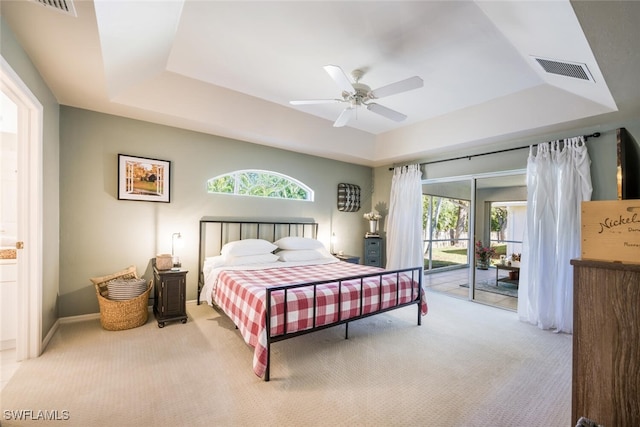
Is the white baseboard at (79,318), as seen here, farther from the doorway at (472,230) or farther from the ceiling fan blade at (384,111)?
the doorway at (472,230)

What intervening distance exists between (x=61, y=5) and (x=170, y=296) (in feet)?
9.00

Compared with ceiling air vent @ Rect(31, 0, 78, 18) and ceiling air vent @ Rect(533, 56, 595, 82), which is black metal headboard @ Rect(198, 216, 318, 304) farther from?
ceiling air vent @ Rect(533, 56, 595, 82)

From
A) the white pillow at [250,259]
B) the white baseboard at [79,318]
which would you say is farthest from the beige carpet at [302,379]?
the white pillow at [250,259]

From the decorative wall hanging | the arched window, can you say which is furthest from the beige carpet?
the decorative wall hanging

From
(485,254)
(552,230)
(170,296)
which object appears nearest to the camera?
(170,296)

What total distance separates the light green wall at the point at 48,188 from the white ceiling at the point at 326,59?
0.13 metres

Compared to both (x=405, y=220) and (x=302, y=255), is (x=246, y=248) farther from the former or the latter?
(x=405, y=220)

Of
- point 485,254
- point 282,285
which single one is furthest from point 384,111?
point 485,254

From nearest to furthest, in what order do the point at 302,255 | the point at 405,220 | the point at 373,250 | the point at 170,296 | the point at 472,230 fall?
the point at 170,296 < the point at 302,255 < the point at 472,230 < the point at 405,220 < the point at 373,250

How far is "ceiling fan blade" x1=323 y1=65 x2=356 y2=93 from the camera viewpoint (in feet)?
7.77

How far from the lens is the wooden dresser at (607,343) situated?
1155 millimetres

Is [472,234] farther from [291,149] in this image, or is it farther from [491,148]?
[291,149]

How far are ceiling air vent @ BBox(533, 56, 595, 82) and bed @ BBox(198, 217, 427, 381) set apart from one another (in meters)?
2.35

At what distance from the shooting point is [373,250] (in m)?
5.73
